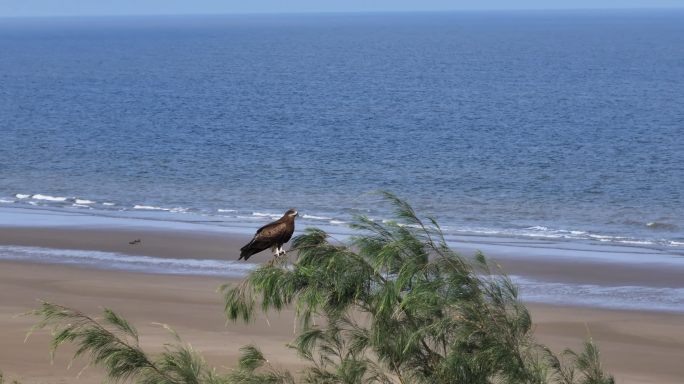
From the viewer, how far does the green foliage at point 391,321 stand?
6184 millimetres

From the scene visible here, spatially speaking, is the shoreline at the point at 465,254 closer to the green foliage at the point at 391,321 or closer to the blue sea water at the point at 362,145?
the blue sea water at the point at 362,145

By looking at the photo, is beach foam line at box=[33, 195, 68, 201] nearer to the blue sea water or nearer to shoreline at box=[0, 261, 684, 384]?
the blue sea water

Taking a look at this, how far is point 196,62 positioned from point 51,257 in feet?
314

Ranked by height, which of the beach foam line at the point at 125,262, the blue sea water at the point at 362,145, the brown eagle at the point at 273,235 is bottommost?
the blue sea water at the point at 362,145

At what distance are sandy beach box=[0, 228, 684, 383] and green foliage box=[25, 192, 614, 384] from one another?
6.71 meters

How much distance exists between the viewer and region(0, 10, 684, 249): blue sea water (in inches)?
1211

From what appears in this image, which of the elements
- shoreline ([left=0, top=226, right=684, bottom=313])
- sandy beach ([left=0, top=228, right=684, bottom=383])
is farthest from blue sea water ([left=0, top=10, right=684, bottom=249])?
sandy beach ([left=0, top=228, right=684, bottom=383])

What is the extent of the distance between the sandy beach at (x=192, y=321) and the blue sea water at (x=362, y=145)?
771 centimetres

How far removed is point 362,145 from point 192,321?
30.3 m

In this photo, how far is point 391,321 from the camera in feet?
21.5

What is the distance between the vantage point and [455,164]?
4022cm

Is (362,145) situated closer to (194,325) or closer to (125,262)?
(125,262)

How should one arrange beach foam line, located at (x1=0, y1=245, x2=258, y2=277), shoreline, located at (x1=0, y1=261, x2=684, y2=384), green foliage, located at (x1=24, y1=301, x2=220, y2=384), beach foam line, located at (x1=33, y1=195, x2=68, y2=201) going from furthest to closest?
beach foam line, located at (x1=33, y1=195, x2=68, y2=201), beach foam line, located at (x1=0, y1=245, x2=258, y2=277), shoreline, located at (x1=0, y1=261, x2=684, y2=384), green foliage, located at (x1=24, y1=301, x2=220, y2=384)

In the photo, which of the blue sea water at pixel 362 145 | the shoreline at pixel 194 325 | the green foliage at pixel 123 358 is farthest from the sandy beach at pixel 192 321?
the blue sea water at pixel 362 145
